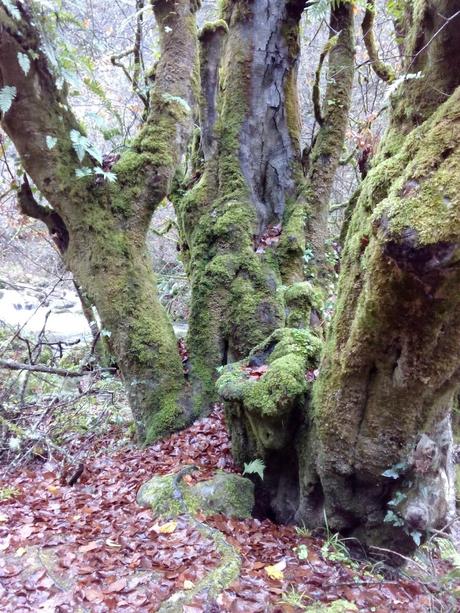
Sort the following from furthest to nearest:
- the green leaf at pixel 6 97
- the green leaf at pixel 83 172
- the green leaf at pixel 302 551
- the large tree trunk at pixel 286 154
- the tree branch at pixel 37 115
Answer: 1. the large tree trunk at pixel 286 154
2. the green leaf at pixel 83 172
3. the tree branch at pixel 37 115
4. the green leaf at pixel 6 97
5. the green leaf at pixel 302 551

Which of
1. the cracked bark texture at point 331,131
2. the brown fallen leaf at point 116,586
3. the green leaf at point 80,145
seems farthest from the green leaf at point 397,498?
the green leaf at point 80,145

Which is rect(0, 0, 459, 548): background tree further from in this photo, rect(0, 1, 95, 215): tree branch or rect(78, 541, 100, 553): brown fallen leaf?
rect(78, 541, 100, 553): brown fallen leaf

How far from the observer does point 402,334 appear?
2670 mm

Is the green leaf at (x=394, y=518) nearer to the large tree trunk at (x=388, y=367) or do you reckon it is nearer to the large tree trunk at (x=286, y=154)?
the large tree trunk at (x=388, y=367)

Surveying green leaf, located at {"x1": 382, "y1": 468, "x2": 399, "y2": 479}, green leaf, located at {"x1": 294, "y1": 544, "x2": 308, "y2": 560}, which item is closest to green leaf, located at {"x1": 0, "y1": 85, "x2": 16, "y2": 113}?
green leaf, located at {"x1": 382, "y1": 468, "x2": 399, "y2": 479}

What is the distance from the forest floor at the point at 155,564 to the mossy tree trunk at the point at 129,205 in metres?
1.32

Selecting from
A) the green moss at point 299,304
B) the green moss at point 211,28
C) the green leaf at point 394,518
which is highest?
the green moss at point 211,28

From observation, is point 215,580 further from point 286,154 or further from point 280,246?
point 286,154

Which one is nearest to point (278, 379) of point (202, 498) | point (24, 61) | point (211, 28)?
point (202, 498)

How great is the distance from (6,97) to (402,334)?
4.12 metres

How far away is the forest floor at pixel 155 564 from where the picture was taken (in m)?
2.86

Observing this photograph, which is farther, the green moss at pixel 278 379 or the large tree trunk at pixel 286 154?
the large tree trunk at pixel 286 154

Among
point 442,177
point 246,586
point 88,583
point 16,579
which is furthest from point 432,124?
point 16,579

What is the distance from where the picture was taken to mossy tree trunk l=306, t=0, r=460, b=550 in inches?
88.6
